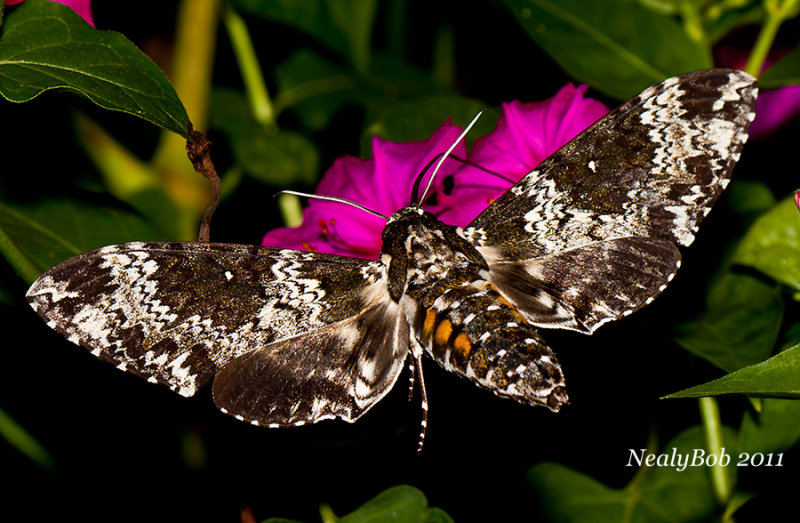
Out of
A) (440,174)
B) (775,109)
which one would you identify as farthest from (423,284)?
(775,109)

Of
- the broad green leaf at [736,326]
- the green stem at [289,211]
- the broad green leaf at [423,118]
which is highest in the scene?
the broad green leaf at [423,118]

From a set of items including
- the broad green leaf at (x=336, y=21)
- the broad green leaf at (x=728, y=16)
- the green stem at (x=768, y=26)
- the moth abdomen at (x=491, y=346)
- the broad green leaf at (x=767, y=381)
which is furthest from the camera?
the broad green leaf at (x=336, y=21)

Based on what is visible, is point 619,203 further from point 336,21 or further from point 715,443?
point 336,21

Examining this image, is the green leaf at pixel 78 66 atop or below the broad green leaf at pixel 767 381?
atop

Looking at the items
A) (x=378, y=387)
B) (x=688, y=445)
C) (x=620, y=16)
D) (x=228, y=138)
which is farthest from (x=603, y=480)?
(x=228, y=138)

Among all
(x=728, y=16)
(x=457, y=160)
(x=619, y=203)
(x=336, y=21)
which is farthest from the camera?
(x=336, y=21)

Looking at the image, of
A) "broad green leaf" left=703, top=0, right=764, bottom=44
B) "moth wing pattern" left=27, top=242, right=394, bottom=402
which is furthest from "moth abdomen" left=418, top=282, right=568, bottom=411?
"broad green leaf" left=703, top=0, right=764, bottom=44

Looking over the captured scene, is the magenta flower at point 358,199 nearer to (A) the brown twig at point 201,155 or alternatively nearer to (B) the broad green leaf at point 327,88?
(A) the brown twig at point 201,155

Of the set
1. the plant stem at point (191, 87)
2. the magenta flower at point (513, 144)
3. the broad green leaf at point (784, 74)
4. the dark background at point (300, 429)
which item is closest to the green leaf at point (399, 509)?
the dark background at point (300, 429)
